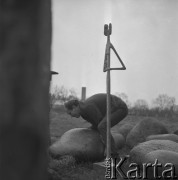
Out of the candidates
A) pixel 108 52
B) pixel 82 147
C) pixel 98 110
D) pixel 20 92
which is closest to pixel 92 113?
pixel 98 110

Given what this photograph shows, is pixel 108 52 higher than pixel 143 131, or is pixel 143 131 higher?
pixel 108 52

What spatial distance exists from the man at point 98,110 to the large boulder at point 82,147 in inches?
8.7

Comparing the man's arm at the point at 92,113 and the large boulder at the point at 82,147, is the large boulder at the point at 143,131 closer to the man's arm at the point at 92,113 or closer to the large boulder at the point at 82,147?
the large boulder at the point at 82,147

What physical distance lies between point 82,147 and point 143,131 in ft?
9.35

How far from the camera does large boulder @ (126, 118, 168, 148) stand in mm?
8836

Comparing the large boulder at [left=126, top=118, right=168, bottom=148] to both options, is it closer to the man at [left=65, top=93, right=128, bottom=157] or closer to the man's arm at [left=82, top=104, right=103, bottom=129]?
the man at [left=65, top=93, right=128, bottom=157]

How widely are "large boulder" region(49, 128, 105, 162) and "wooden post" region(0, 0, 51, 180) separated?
19.8 feet

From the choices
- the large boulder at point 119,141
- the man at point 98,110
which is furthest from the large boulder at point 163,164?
the large boulder at point 119,141

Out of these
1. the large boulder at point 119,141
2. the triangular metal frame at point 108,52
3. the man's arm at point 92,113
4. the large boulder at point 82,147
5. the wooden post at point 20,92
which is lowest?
the large boulder at point 119,141

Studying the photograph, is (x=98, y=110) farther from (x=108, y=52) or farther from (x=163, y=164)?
(x=163, y=164)

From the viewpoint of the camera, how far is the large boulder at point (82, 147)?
6.49 meters

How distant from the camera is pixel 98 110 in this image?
651 cm

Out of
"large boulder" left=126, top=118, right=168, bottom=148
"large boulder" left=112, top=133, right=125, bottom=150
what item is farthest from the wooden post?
"large boulder" left=126, top=118, right=168, bottom=148

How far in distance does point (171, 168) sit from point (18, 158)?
4.64 meters
